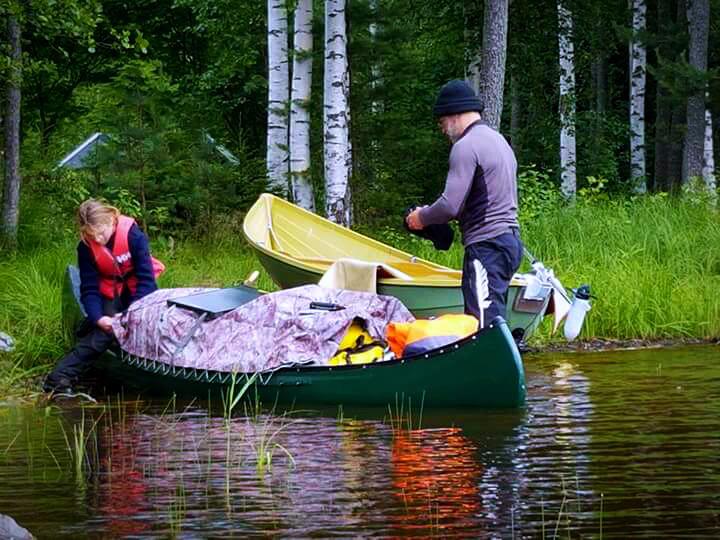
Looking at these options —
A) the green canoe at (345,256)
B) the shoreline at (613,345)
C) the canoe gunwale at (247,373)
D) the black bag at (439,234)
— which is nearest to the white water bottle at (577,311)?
the green canoe at (345,256)

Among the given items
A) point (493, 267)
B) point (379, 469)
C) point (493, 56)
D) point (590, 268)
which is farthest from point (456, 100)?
point (493, 56)

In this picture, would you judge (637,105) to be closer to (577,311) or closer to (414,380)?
(577,311)

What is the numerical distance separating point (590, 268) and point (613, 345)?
1.40m

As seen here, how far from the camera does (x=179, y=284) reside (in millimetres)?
13414

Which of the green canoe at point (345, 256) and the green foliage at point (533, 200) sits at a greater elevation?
the green foliage at point (533, 200)

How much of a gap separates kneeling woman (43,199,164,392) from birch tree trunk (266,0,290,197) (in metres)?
9.47

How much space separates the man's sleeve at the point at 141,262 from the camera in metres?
9.78

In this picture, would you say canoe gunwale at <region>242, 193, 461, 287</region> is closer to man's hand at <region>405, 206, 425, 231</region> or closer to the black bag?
the black bag

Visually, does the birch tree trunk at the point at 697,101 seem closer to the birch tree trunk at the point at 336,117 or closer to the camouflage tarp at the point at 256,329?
the birch tree trunk at the point at 336,117

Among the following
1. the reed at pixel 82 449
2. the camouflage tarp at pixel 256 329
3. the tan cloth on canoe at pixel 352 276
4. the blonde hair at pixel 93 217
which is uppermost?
the blonde hair at pixel 93 217

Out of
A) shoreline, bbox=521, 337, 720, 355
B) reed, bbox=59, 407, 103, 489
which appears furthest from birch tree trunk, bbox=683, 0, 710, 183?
reed, bbox=59, 407, 103, 489

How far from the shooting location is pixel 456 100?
866 centimetres

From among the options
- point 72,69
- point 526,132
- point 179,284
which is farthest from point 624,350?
point 526,132

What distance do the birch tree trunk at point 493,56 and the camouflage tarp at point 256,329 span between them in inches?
280
